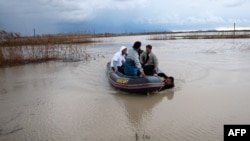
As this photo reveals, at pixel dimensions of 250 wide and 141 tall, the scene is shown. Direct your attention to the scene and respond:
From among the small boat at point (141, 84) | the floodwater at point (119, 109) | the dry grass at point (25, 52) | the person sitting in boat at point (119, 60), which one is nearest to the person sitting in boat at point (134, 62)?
the small boat at point (141, 84)

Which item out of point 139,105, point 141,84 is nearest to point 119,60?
point 141,84

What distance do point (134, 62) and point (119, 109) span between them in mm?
1714

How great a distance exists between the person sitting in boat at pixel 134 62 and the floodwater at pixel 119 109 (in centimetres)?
70

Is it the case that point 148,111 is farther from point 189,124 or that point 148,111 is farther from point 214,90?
point 214,90

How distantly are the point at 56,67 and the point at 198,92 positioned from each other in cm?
845

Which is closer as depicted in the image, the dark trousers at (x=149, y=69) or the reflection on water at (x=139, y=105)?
the reflection on water at (x=139, y=105)

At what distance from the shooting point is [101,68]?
13125 mm

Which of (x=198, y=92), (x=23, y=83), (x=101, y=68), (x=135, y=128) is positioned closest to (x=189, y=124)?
(x=135, y=128)

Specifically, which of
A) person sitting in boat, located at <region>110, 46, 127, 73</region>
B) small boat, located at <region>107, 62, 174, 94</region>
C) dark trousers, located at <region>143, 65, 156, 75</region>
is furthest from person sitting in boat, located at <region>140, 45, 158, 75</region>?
person sitting in boat, located at <region>110, 46, 127, 73</region>

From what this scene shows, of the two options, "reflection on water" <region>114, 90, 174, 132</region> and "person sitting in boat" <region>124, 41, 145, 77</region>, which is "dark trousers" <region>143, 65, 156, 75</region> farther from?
"reflection on water" <region>114, 90, 174, 132</region>

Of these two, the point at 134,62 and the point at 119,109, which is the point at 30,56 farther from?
the point at 119,109

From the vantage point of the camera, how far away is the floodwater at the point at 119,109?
5082mm

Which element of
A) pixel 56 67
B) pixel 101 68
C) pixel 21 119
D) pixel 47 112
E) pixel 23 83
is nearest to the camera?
pixel 21 119

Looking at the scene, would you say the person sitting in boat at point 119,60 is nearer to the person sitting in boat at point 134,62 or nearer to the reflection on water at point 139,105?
the person sitting in boat at point 134,62
